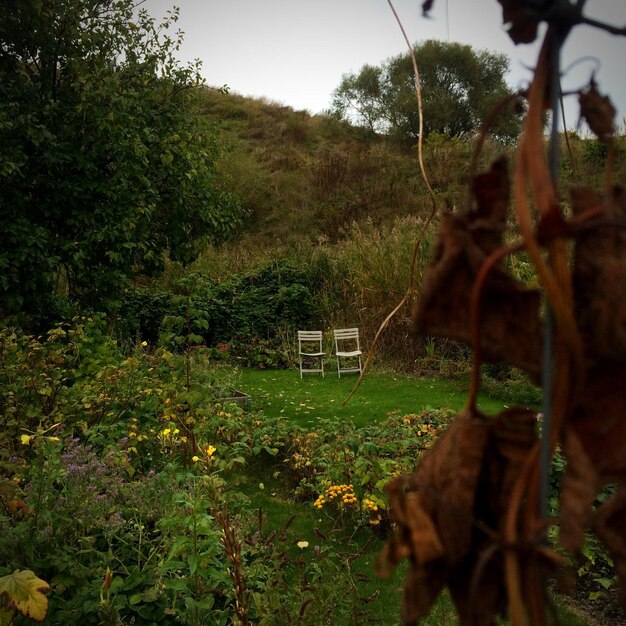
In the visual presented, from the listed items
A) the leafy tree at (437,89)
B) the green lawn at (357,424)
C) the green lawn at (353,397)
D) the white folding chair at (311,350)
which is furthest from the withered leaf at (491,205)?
the leafy tree at (437,89)

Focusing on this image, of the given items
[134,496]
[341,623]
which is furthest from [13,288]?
[341,623]

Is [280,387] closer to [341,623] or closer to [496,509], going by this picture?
[341,623]

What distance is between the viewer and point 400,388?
8.46 meters

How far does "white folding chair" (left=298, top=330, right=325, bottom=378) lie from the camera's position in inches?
409

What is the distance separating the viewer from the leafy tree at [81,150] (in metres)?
6.77

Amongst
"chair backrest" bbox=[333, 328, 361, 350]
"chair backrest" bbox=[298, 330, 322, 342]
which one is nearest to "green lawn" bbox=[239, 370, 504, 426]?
"chair backrest" bbox=[333, 328, 361, 350]

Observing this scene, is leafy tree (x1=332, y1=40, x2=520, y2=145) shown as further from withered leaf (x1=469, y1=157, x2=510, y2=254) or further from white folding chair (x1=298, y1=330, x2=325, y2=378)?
withered leaf (x1=469, y1=157, x2=510, y2=254)

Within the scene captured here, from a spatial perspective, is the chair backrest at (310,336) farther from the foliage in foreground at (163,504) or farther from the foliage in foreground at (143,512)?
the foliage in foreground at (143,512)

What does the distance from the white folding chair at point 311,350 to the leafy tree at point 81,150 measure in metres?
3.31

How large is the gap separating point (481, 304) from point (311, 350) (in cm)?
1087

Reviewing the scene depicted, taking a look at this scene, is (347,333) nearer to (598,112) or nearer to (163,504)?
(163,504)

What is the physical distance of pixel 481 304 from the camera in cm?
37

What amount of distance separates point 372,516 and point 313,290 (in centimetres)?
901

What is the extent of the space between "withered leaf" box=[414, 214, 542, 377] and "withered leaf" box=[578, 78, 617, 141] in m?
0.12
